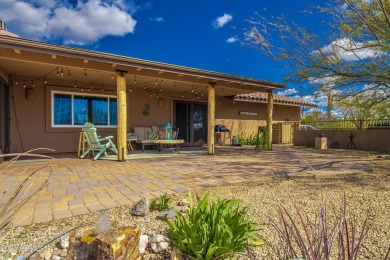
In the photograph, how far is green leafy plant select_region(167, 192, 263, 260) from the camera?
1.86 metres

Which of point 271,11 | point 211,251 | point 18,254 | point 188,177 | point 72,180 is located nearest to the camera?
point 211,251

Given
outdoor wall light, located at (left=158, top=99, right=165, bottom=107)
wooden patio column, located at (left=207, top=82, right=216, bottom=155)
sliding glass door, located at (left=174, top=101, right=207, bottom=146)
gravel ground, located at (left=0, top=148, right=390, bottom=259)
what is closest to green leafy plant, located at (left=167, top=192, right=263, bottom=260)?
gravel ground, located at (left=0, top=148, right=390, bottom=259)

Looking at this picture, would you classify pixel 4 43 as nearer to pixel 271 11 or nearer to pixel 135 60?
pixel 135 60

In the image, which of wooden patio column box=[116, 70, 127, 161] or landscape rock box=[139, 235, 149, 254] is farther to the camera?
wooden patio column box=[116, 70, 127, 161]

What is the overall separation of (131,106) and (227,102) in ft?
16.5

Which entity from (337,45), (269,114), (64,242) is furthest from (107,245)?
(269,114)

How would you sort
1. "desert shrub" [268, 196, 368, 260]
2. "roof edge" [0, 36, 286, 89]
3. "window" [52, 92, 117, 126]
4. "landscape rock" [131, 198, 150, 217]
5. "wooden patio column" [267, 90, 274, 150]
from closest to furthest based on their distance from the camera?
"desert shrub" [268, 196, 368, 260]
"landscape rock" [131, 198, 150, 217]
"roof edge" [0, 36, 286, 89]
"window" [52, 92, 117, 126]
"wooden patio column" [267, 90, 274, 150]

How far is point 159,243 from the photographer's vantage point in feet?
6.84

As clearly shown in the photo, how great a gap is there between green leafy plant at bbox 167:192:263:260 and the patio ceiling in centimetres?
472

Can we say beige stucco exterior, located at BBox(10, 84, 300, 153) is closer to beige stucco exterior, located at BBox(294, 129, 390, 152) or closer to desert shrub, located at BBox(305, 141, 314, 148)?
desert shrub, located at BBox(305, 141, 314, 148)

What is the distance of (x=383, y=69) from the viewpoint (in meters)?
6.18

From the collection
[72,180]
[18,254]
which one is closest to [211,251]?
[18,254]

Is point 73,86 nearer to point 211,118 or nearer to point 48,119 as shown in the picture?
point 48,119

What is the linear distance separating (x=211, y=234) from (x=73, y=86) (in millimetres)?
8053
